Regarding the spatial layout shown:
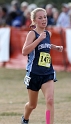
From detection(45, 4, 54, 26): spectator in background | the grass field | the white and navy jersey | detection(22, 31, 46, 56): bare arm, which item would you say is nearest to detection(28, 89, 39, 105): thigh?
the white and navy jersey

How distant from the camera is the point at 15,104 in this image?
10.2m

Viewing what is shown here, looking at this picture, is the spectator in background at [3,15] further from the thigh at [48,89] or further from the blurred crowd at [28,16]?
the thigh at [48,89]

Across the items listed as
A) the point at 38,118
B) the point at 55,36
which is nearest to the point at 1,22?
the point at 55,36

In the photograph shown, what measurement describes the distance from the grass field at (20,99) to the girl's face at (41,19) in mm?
1799

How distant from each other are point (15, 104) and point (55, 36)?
6236 millimetres

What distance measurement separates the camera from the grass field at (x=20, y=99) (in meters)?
8.73

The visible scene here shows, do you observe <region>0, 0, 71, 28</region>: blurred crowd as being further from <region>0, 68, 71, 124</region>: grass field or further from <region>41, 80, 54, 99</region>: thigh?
<region>41, 80, 54, 99</region>: thigh

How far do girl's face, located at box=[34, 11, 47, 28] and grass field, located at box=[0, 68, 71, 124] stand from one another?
180cm

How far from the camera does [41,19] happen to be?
24.2ft

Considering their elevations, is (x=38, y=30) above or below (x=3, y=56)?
above

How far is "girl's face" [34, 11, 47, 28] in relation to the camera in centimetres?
738

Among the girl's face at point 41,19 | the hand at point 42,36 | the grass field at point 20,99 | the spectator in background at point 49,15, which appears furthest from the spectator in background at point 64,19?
the hand at point 42,36

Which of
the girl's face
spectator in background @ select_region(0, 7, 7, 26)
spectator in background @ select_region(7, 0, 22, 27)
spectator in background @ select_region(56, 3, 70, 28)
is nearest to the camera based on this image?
the girl's face

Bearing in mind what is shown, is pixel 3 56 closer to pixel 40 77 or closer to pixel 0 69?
pixel 0 69
